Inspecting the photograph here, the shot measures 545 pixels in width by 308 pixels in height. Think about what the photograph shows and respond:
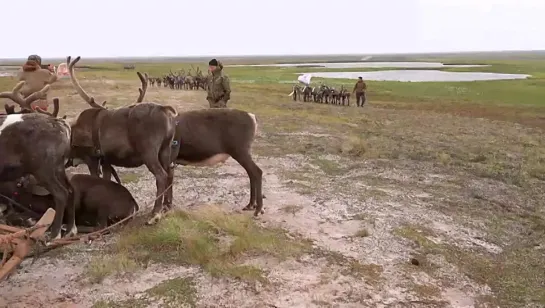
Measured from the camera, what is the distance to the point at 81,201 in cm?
716

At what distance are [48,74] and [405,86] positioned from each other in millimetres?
45344

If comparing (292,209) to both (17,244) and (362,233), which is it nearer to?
(362,233)

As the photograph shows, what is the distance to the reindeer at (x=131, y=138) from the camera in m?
7.49

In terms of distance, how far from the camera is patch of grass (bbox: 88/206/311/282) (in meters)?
6.32

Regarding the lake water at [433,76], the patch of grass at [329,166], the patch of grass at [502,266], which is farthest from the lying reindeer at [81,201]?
the lake water at [433,76]

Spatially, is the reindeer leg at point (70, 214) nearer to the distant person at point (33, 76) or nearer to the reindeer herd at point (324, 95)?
the distant person at point (33, 76)

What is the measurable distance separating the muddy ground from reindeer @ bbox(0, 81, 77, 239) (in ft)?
2.66

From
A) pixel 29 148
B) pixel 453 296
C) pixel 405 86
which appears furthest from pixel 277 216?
pixel 405 86

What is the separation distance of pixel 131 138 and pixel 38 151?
4.60ft

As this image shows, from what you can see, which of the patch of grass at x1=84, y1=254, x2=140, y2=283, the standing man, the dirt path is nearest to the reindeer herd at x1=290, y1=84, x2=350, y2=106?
the standing man

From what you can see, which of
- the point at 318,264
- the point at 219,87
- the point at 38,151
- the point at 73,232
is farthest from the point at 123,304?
the point at 219,87

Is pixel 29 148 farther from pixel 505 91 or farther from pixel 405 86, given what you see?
pixel 405 86

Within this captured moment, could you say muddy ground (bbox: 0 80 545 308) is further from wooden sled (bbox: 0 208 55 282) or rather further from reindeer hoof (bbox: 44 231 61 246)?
wooden sled (bbox: 0 208 55 282)

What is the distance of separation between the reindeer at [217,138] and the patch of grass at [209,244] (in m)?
1.17
